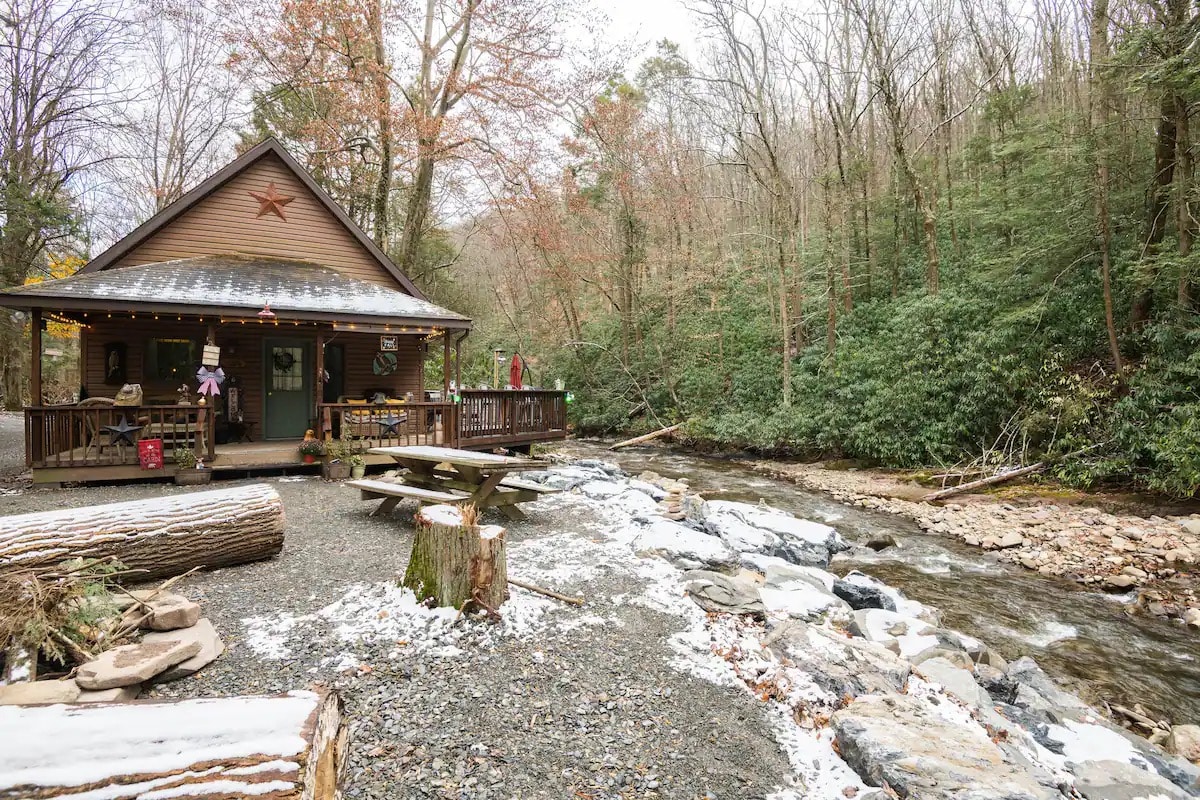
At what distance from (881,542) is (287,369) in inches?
470

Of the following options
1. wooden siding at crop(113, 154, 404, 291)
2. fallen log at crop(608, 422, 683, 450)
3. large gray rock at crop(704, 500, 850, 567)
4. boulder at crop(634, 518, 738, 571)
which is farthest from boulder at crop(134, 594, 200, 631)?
fallen log at crop(608, 422, 683, 450)

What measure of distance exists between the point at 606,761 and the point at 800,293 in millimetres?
16370

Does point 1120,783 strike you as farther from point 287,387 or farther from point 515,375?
point 287,387

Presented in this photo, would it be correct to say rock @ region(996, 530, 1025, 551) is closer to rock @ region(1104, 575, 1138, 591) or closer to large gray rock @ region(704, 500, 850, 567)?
rock @ region(1104, 575, 1138, 591)

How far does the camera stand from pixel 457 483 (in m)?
6.70

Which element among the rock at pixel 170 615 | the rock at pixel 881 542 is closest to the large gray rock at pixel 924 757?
the rock at pixel 170 615

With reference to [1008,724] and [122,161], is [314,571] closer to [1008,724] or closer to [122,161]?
[1008,724]

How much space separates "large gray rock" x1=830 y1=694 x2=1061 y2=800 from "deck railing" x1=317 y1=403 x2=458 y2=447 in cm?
886

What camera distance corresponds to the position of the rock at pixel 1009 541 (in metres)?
8.09

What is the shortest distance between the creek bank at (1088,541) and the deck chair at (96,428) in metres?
12.7

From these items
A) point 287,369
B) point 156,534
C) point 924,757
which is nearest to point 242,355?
point 287,369

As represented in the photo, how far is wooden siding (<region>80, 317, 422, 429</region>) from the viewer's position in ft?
34.9

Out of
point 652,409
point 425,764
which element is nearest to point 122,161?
point 652,409

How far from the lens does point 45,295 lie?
8.16 metres
